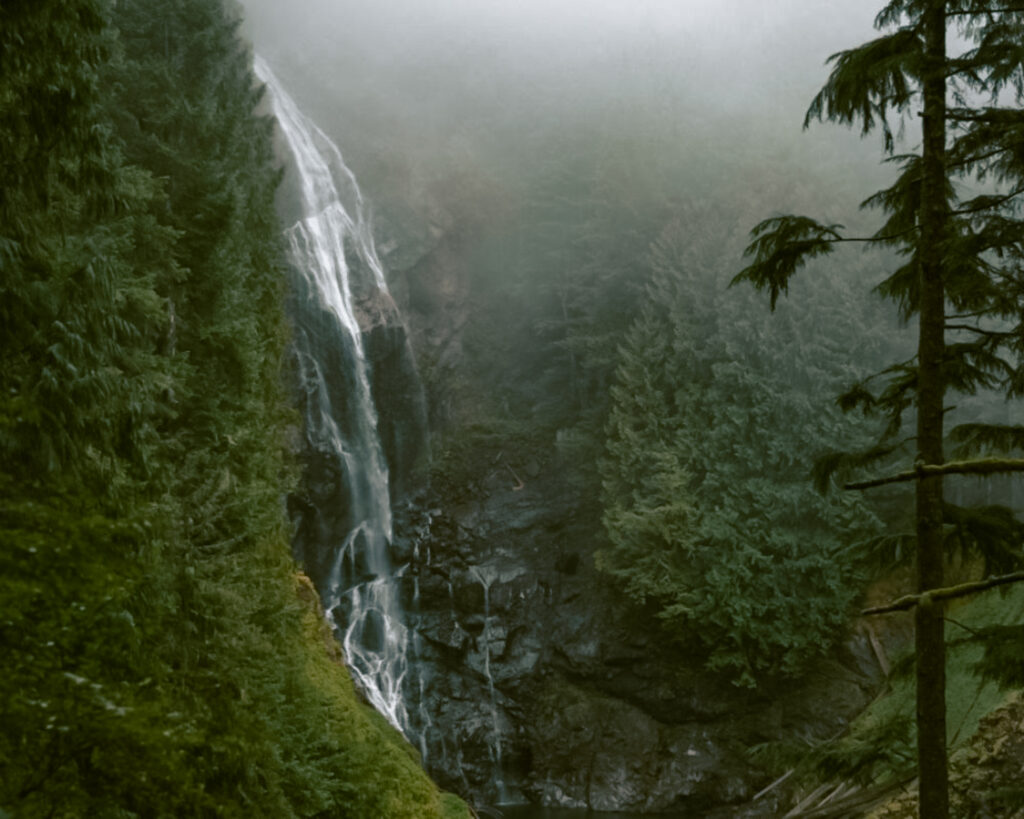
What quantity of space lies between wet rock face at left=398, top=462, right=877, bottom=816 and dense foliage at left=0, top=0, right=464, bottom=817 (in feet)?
28.3

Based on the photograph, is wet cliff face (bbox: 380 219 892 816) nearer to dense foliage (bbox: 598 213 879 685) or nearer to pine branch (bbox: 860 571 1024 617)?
dense foliage (bbox: 598 213 879 685)

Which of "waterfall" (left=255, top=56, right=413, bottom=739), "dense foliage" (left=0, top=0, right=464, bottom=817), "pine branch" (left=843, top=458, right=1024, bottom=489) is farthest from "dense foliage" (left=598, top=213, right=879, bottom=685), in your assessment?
"pine branch" (left=843, top=458, right=1024, bottom=489)

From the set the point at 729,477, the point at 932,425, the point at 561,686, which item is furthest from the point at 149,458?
the point at 561,686

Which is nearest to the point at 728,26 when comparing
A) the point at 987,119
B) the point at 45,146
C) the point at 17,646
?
the point at 987,119

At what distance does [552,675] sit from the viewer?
19.1m

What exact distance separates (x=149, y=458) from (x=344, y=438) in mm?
16060

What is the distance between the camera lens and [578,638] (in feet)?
62.8

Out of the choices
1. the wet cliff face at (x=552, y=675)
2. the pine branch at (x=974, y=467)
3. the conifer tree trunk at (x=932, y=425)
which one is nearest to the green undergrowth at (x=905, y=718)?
the conifer tree trunk at (x=932, y=425)

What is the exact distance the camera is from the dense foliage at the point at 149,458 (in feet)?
11.4

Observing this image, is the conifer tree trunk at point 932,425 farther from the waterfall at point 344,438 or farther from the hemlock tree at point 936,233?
the waterfall at point 344,438

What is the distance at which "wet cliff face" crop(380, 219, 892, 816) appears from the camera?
16.7 meters

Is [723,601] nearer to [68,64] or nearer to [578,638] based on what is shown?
[578,638]

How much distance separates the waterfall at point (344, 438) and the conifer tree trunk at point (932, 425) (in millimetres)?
15816

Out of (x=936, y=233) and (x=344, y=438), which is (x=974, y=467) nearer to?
(x=936, y=233)
